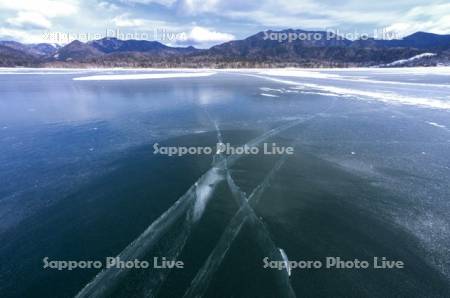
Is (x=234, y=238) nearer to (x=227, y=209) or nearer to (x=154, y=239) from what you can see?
(x=227, y=209)

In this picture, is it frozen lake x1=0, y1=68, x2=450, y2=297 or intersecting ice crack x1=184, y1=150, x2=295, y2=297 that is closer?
intersecting ice crack x1=184, y1=150, x2=295, y2=297

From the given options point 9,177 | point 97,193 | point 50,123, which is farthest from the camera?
point 50,123

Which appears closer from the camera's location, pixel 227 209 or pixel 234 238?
pixel 234 238

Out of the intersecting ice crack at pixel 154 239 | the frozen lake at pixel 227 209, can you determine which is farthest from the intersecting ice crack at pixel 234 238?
the intersecting ice crack at pixel 154 239

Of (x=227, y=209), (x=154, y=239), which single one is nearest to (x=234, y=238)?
(x=227, y=209)

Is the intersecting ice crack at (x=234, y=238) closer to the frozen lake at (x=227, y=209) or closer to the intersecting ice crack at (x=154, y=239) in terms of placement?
the frozen lake at (x=227, y=209)

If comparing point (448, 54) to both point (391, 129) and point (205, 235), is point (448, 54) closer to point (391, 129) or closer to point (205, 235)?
point (391, 129)

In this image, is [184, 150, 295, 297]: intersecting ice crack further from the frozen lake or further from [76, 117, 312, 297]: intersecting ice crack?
[76, 117, 312, 297]: intersecting ice crack

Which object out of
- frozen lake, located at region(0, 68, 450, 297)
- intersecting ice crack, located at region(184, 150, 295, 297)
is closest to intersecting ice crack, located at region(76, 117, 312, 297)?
frozen lake, located at region(0, 68, 450, 297)

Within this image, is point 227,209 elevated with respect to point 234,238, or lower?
elevated

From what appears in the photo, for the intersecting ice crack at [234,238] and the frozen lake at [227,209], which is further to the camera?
the frozen lake at [227,209]

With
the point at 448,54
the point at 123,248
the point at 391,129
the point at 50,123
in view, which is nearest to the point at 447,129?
the point at 391,129
